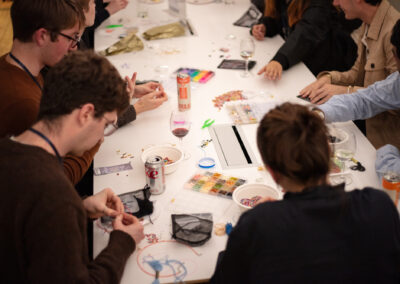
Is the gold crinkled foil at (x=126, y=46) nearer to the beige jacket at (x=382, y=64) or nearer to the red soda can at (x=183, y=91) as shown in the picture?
the red soda can at (x=183, y=91)

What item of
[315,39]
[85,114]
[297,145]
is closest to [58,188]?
[85,114]

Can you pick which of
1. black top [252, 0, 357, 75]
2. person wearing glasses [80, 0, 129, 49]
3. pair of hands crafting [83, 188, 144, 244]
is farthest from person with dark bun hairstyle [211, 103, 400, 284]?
person wearing glasses [80, 0, 129, 49]

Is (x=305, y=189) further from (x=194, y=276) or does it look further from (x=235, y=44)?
(x=235, y=44)

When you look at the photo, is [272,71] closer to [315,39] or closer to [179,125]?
[315,39]

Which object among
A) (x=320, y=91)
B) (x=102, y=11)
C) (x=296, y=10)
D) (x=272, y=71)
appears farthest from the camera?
(x=102, y=11)

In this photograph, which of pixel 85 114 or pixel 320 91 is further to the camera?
pixel 320 91

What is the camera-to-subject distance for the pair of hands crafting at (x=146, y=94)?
246cm

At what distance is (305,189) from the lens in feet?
4.20

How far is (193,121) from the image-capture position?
95.7 inches

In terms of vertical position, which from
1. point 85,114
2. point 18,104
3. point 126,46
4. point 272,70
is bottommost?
point 126,46

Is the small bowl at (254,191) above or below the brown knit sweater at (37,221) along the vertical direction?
below

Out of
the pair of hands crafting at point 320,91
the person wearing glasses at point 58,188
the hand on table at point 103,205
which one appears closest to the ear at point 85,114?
the person wearing glasses at point 58,188

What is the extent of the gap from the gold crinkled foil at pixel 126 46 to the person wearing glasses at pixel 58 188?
1.82m

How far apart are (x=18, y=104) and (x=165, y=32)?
1.94 metres
